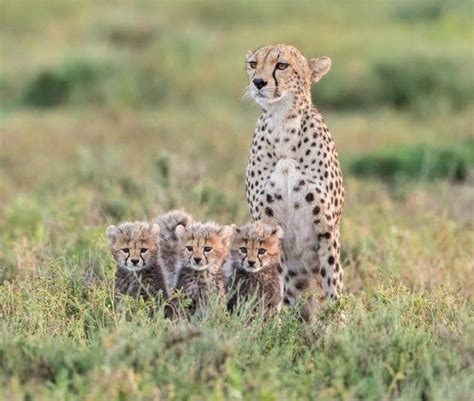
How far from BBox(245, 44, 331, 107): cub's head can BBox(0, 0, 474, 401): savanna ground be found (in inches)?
36.8

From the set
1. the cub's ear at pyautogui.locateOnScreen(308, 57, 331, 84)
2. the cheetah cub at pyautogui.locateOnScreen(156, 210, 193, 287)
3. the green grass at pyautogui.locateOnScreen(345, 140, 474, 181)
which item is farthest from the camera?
the green grass at pyautogui.locateOnScreen(345, 140, 474, 181)

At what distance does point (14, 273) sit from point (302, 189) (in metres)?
1.60

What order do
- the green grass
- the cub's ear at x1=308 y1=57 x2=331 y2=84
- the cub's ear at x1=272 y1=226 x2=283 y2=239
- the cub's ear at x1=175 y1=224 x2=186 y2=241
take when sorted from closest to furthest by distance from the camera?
the cub's ear at x1=175 y1=224 x2=186 y2=241 < the cub's ear at x1=272 y1=226 x2=283 y2=239 < the cub's ear at x1=308 y1=57 x2=331 y2=84 < the green grass

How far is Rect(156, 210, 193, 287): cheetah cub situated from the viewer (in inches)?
221

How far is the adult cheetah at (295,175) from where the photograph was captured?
19.0 feet

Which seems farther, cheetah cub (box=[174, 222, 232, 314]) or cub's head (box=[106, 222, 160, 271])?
cub's head (box=[106, 222, 160, 271])

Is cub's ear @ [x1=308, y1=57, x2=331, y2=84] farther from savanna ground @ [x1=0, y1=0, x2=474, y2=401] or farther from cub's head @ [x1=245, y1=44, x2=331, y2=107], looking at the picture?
savanna ground @ [x1=0, y1=0, x2=474, y2=401]

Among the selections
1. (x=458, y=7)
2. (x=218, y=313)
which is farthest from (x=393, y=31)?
(x=218, y=313)

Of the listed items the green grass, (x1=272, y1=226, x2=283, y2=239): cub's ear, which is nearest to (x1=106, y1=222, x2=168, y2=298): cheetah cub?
(x1=272, y1=226, x2=283, y2=239): cub's ear

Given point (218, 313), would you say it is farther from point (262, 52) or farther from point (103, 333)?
point (262, 52)

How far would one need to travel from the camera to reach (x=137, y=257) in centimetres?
536

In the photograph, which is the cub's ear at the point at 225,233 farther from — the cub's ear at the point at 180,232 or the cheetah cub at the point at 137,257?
the cheetah cub at the point at 137,257

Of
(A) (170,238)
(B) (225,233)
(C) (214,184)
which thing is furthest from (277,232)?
(C) (214,184)

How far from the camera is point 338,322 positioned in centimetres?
514
